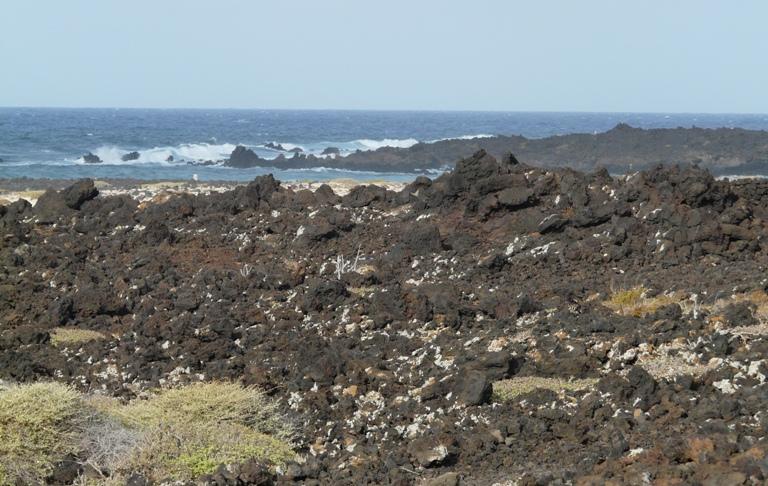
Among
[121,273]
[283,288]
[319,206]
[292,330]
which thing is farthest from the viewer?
[319,206]

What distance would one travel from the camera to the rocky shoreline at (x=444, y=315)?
28.7 feet

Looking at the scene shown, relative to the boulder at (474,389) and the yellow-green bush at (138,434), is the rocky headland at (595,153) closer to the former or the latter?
the boulder at (474,389)

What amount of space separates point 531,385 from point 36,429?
493 cm

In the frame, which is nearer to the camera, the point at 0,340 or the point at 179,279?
the point at 0,340

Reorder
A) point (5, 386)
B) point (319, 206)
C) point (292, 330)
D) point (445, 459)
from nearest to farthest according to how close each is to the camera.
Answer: point (445, 459) → point (5, 386) → point (292, 330) → point (319, 206)

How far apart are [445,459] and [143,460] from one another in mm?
2616

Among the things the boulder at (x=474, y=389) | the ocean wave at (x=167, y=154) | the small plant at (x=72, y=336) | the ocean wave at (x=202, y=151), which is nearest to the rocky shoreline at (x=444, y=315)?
the boulder at (x=474, y=389)

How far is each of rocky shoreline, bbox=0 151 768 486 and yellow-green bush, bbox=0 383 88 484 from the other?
0.29m

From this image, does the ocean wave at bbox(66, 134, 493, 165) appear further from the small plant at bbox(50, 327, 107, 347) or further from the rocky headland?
the small plant at bbox(50, 327, 107, 347)

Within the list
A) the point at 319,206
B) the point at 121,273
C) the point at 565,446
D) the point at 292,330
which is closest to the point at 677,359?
the point at 565,446

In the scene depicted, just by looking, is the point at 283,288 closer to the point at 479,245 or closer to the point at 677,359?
the point at 479,245

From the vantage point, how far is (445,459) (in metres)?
8.63

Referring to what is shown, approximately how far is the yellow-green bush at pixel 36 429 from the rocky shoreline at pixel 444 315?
0.95 ft

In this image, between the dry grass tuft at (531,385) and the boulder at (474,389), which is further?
the dry grass tuft at (531,385)
